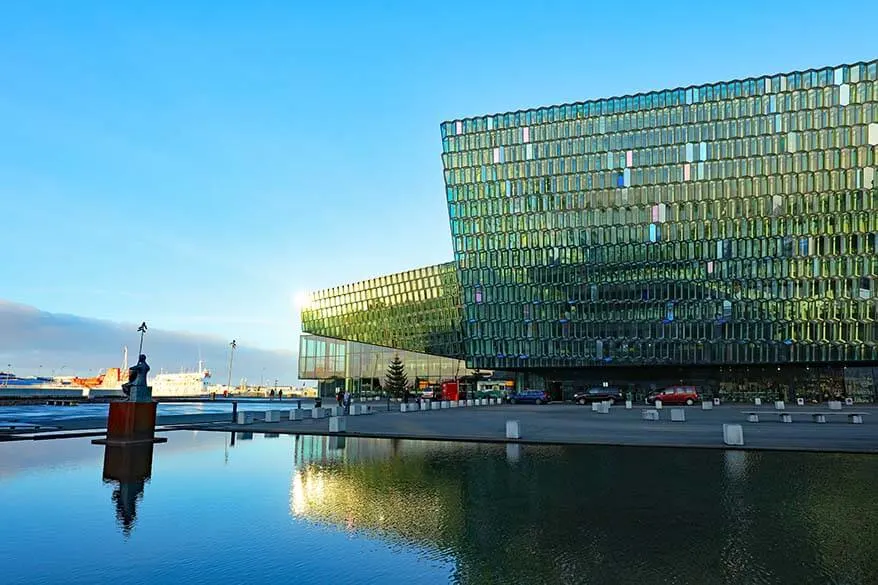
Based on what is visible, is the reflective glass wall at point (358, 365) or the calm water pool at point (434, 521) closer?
the calm water pool at point (434, 521)

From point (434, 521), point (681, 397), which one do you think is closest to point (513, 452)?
point (434, 521)

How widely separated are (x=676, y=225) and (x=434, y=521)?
80.0 meters

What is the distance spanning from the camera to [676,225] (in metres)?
84.1

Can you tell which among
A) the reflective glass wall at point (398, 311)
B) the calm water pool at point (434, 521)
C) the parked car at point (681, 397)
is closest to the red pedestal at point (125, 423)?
the calm water pool at point (434, 521)

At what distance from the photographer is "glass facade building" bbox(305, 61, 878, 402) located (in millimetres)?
77938

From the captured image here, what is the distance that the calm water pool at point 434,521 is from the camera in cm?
750

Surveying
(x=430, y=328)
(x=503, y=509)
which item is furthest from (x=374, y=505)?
(x=430, y=328)

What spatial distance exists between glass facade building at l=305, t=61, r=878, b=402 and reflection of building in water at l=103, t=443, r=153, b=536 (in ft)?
234

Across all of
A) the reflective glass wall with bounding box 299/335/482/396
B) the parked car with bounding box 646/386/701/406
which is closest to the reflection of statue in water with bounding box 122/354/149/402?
the parked car with bounding box 646/386/701/406

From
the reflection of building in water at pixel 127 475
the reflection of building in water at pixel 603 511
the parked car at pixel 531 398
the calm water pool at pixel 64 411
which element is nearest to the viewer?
the reflection of building in water at pixel 603 511

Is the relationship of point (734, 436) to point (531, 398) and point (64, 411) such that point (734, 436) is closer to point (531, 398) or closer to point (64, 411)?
point (64, 411)

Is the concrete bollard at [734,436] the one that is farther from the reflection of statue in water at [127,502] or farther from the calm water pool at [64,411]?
the calm water pool at [64,411]

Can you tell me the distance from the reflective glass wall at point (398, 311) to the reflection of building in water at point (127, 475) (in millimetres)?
79227

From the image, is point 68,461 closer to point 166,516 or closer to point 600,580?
point 166,516
